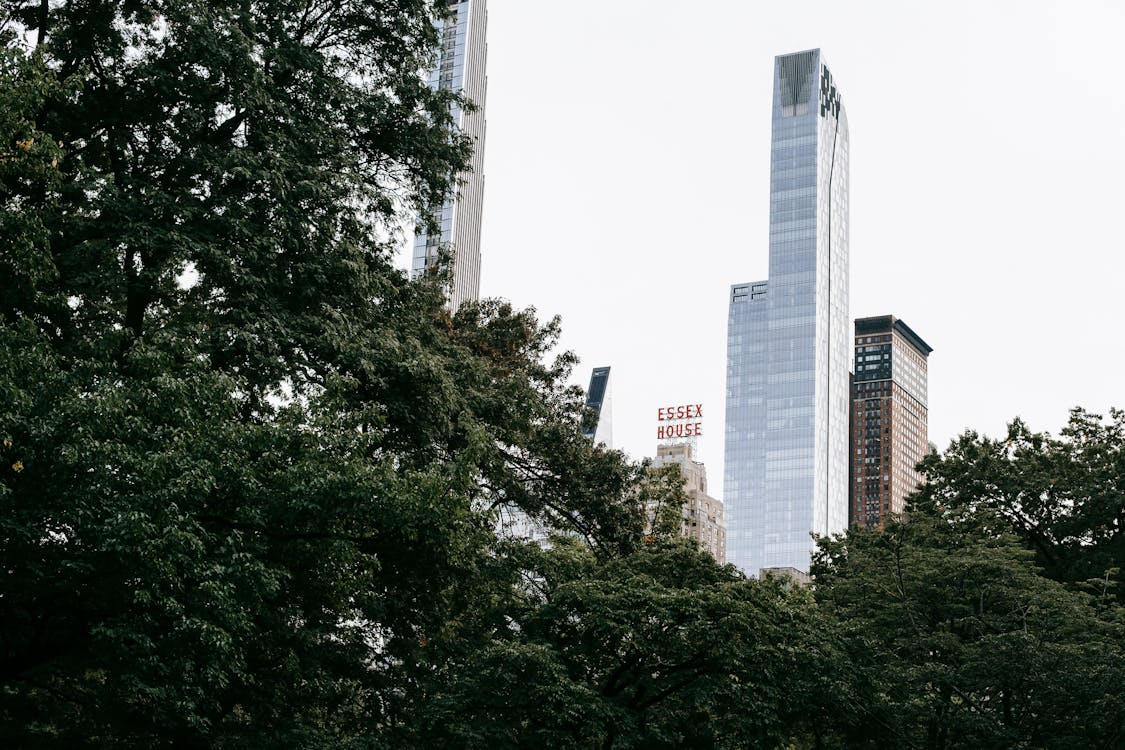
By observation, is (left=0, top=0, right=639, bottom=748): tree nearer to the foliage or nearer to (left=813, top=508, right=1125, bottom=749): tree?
the foliage

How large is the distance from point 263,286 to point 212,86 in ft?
11.9

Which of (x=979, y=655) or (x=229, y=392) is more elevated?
(x=229, y=392)

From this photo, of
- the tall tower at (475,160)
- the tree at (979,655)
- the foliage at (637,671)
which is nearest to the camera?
the foliage at (637,671)

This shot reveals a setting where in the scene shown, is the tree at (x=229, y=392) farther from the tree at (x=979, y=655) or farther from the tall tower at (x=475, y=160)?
the tall tower at (x=475, y=160)

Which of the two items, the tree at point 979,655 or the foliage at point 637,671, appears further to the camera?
the tree at point 979,655

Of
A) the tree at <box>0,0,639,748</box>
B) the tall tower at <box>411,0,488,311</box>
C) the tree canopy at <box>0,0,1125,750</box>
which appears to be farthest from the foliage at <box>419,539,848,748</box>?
the tall tower at <box>411,0,488,311</box>

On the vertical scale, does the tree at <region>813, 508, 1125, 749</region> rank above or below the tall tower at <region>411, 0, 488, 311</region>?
below

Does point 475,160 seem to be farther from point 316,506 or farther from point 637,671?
point 316,506

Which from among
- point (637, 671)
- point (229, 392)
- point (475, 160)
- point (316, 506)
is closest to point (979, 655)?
point (637, 671)

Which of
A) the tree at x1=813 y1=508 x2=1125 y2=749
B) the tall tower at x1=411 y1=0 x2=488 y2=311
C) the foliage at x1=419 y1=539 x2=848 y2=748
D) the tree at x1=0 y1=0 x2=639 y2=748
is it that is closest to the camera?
the tree at x1=0 y1=0 x2=639 y2=748

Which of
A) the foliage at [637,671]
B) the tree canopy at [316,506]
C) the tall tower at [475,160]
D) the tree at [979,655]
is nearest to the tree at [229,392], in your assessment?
the tree canopy at [316,506]

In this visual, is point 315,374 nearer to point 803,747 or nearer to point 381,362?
point 381,362

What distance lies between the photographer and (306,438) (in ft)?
54.0

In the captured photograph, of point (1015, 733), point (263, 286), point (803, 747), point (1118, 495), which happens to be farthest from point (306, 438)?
point (1118, 495)
